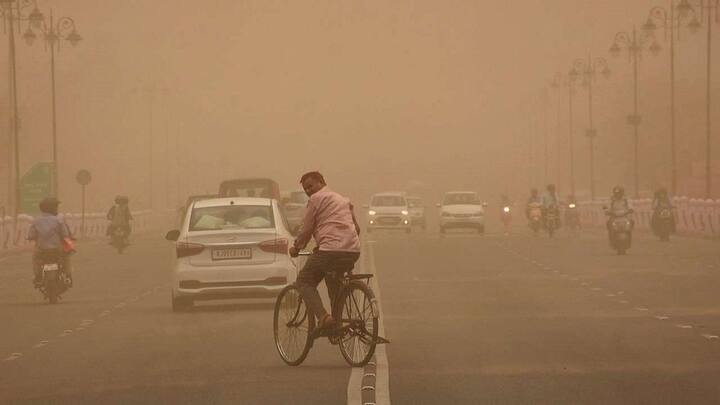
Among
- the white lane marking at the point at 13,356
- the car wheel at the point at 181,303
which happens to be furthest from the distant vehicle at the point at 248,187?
the white lane marking at the point at 13,356

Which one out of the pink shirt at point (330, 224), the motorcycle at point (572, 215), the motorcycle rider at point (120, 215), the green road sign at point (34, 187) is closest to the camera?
the pink shirt at point (330, 224)

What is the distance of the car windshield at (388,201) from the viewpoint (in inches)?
2785

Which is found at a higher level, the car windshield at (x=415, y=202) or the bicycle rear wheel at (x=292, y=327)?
the car windshield at (x=415, y=202)

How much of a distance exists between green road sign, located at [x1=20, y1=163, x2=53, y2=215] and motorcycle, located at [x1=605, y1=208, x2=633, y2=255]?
24136 mm

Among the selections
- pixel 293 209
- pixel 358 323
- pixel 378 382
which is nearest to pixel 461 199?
pixel 293 209

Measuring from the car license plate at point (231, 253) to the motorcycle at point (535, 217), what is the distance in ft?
125

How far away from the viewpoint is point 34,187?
198 feet

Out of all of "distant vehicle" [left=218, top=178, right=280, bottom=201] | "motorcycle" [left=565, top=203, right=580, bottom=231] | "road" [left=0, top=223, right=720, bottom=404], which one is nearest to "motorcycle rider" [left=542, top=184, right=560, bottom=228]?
"motorcycle" [left=565, top=203, right=580, bottom=231]

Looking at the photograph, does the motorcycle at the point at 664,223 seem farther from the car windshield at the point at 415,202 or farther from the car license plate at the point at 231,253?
the car license plate at the point at 231,253

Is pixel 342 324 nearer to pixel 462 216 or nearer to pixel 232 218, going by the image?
pixel 232 218

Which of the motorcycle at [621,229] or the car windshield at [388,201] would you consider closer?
the motorcycle at [621,229]

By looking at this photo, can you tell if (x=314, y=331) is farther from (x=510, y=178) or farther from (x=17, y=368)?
(x=510, y=178)

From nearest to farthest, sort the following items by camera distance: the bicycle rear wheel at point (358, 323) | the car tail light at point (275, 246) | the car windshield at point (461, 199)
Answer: the bicycle rear wheel at point (358, 323)
the car tail light at point (275, 246)
the car windshield at point (461, 199)

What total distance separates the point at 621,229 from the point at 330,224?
2729 centimetres
